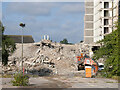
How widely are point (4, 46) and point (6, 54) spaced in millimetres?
1117

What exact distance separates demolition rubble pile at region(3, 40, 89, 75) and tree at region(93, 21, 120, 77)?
9030mm

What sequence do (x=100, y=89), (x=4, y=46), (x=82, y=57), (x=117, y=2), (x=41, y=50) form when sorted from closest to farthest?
(x=100, y=89) < (x=4, y=46) < (x=82, y=57) < (x=41, y=50) < (x=117, y=2)

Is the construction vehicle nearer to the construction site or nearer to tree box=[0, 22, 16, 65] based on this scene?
the construction site

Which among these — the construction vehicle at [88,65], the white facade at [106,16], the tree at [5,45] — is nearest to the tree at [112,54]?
the construction vehicle at [88,65]

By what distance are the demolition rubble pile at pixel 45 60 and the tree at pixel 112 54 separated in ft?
29.6

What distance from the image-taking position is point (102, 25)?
189ft

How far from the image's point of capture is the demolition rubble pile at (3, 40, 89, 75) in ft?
105

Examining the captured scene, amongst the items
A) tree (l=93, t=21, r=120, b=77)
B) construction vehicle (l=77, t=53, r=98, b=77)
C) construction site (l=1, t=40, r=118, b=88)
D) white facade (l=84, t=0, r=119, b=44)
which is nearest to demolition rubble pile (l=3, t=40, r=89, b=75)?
construction site (l=1, t=40, r=118, b=88)

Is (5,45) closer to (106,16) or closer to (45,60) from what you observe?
(45,60)

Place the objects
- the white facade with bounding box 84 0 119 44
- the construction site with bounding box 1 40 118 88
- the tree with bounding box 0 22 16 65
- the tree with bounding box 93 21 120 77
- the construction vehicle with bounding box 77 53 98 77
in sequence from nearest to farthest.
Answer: the tree with bounding box 93 21 120 77, the construction vehicle with bounding box 77 53 98 77, the tree with bounding box 0 22 16 65, the construction site with bounding box 1 40 118 88, the white facade with bounding box 84 0 119 44

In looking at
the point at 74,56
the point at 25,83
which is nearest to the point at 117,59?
the point at 25,83

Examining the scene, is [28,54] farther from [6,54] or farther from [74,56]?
[6,54]

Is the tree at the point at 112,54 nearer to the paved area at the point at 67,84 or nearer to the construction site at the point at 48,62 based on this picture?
the paved area at the point at 67,84

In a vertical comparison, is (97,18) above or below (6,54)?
above
